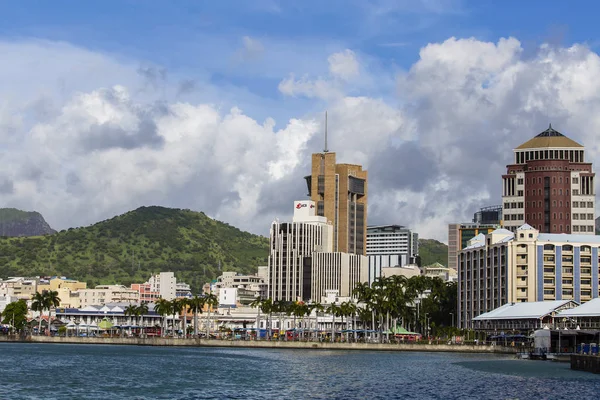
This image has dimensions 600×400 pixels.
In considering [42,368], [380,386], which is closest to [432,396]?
[380,386]

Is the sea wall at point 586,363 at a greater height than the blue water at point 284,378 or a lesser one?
greater

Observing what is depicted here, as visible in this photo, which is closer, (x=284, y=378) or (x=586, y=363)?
(x=284, y=378)

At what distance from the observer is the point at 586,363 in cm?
14488

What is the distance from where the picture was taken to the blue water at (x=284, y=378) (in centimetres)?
10850

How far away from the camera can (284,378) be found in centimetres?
13162

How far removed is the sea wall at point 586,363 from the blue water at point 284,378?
1691 mm

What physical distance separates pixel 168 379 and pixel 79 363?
124 ft

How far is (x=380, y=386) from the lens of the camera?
119 meters

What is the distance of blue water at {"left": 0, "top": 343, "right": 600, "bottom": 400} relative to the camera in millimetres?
108500

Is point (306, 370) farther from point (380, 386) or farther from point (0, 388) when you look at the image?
point (0, 388)

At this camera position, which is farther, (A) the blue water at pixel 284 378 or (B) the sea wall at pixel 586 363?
(B) the sea wall at pixel 586 363

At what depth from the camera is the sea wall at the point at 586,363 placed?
13950 cm

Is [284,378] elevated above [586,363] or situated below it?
below

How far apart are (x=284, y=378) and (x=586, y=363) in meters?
45.8
